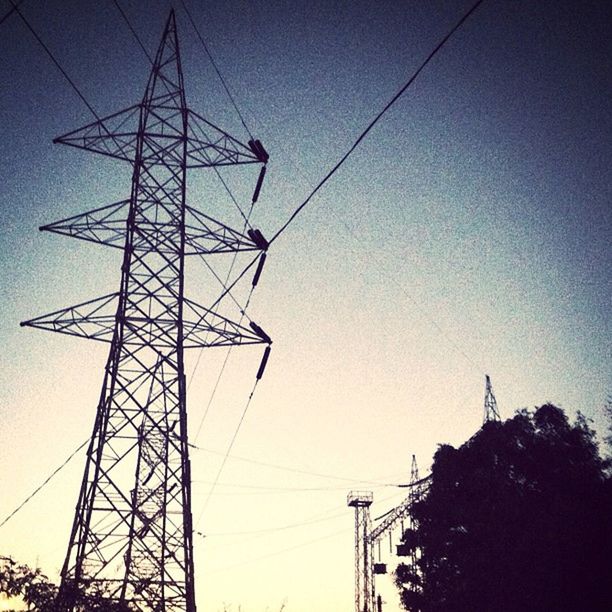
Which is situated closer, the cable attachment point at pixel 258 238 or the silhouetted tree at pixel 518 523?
the cable attachment point at pixel 258 238

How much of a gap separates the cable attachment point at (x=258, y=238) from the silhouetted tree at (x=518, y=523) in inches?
571

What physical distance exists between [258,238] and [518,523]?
15206 millimetres

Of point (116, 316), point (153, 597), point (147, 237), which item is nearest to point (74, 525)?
point (153, 597)

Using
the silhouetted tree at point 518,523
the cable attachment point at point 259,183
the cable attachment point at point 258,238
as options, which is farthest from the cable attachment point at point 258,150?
the silhouetted tree at point 518,523

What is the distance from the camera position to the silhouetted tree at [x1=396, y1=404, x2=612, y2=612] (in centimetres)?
1731

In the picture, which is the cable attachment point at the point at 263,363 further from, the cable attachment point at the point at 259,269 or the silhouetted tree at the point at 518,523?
the silhouetted tree at the point at 518,523

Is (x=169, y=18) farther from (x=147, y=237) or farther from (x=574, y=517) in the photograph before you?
(x=574, y=517)

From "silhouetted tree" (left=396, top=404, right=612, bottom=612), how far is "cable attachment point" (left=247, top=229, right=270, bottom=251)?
1449cm

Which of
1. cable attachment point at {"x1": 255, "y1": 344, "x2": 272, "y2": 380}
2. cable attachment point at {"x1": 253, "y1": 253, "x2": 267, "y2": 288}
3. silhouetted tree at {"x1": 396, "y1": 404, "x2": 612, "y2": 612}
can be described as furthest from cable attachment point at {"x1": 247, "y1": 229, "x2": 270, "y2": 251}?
silhouetted tree at {"x1": 396, "y1": 404, "x2": 612, "y2": 612}

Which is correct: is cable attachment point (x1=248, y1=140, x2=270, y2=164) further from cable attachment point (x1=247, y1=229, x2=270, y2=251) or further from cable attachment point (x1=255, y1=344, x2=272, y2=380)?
cable attachment point (x1=255, y1=344, x2=272, y2=380)

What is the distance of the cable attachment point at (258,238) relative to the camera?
10398mm

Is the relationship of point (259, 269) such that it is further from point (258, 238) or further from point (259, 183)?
point (259, 183)

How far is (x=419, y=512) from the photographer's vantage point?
23.9m

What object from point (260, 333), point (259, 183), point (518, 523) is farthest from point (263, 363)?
point (518, 523)
